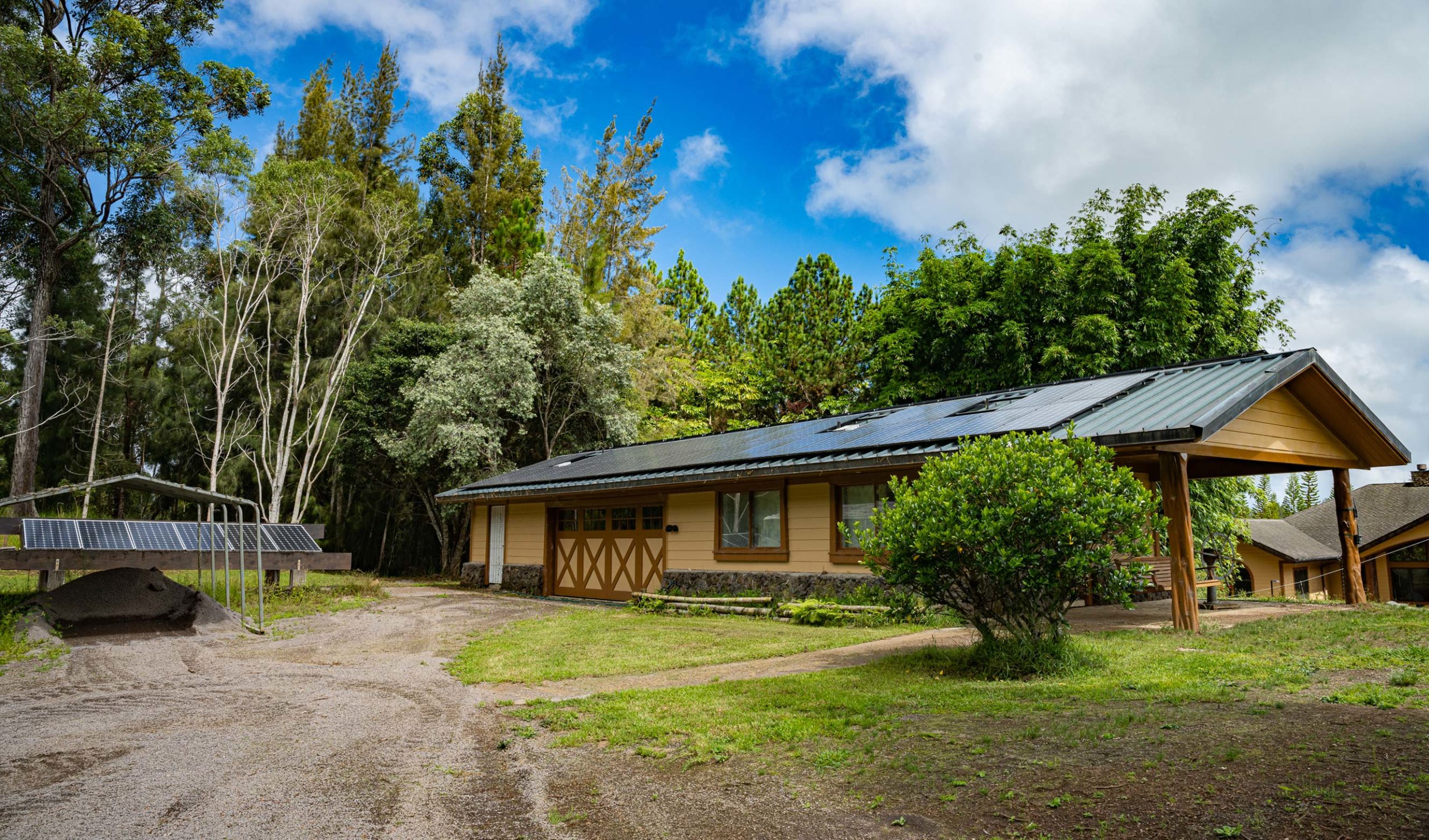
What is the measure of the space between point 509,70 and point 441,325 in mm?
13401

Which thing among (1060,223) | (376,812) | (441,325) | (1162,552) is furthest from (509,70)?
(376,812)

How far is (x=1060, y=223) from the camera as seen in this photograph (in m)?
26.1

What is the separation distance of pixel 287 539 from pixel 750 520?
25.7 ft

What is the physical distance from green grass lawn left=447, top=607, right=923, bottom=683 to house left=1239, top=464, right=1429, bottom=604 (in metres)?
21.2

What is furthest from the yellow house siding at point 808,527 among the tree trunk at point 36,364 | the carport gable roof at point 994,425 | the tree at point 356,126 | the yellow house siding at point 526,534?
the tree at point 356,126

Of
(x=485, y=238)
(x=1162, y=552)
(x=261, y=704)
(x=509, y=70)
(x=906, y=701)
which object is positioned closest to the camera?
(x=906, y=701)

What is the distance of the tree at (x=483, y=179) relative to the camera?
30344 mm

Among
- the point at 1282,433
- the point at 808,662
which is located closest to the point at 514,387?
the point at 808,662

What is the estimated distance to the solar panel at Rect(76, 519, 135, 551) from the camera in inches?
422

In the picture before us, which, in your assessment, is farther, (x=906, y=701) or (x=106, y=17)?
(x=106, y=17)

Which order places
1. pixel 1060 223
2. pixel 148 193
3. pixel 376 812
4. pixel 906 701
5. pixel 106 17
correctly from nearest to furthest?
pixel 376 812 → pixel 906 701 → pixel 106 17 → pixel 148 193 → pixel 1060 223

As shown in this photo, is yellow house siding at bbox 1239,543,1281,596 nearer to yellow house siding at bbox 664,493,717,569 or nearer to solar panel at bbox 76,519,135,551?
yellow house siding at bbox 664,493,717,569

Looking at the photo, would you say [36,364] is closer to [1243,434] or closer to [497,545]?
[497,545]

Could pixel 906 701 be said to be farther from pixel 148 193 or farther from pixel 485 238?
pixel 485 238
